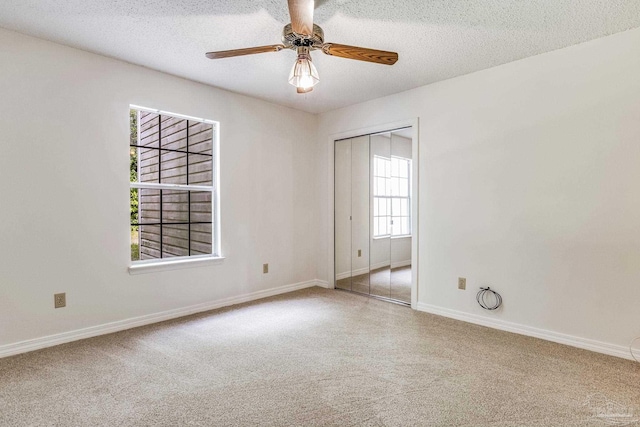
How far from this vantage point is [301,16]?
179cm

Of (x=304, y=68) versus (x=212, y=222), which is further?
(x=212, y=222)

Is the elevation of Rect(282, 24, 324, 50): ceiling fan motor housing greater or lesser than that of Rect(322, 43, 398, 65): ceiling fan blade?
greater

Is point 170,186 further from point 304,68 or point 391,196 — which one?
point 391,196

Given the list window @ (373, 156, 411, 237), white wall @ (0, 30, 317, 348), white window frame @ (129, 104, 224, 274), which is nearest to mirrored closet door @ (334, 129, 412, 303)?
window @ (373, 156, 411, 237)

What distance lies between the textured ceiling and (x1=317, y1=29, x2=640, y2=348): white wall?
0.28 m

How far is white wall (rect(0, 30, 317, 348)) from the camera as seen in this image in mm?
2586

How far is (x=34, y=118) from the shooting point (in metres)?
2.66

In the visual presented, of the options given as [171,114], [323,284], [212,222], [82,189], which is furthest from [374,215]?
[82,189]

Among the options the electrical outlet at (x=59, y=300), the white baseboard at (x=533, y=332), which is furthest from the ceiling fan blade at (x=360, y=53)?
the electrical outlet at (x=59, y=300)

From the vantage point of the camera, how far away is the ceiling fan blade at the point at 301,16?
169 centimetres

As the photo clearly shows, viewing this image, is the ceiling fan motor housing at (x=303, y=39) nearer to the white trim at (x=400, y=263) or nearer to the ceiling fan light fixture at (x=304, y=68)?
the ceiling fan light fixture at (x=304, y=68)

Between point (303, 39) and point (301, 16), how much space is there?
0.71ft

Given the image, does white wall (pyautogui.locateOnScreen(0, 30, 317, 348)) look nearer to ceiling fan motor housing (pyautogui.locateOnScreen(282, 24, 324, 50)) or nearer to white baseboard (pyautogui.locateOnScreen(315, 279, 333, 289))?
white baseboard (pyautogui.locateOnScreen(315, 279, 333, 289))

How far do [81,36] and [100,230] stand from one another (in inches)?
60.7
